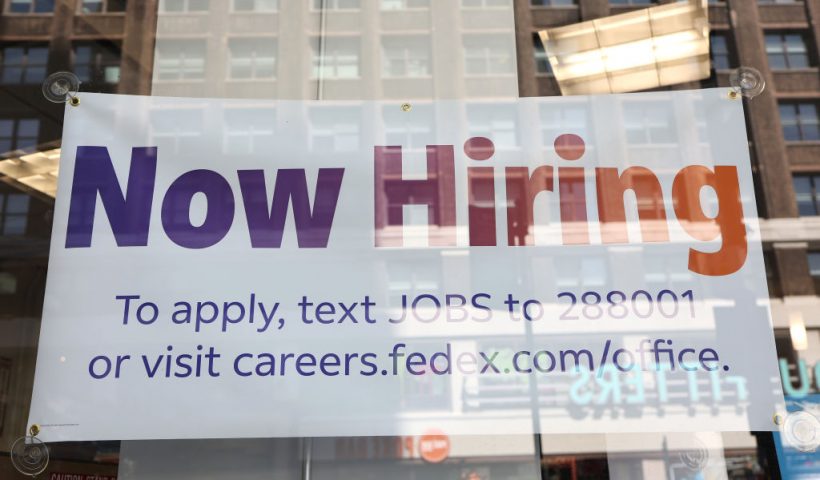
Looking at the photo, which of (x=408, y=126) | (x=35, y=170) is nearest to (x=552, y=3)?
(x=408, y=126)

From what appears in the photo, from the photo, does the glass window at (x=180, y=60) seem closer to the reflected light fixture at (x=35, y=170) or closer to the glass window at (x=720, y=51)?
the reflected light fixture at (x=35, y=170)

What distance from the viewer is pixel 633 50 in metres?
3.30

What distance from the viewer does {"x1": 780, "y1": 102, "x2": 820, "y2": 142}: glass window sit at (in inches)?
124

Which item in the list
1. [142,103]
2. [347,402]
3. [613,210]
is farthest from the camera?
[142,103]

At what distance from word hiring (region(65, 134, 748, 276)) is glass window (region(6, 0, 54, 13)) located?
93 centimetres

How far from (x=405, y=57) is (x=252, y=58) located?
27.4 inches

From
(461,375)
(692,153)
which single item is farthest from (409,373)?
(692,153)

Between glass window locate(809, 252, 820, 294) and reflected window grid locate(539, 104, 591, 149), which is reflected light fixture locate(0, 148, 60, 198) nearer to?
reflected window grid locate(539, 104, 591, 149)

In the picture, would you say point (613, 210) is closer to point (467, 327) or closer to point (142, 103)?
point (467, 327)

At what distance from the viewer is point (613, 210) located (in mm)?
3021

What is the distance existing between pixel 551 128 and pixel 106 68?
6.63 ft

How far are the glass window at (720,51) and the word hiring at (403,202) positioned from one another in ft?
1.75

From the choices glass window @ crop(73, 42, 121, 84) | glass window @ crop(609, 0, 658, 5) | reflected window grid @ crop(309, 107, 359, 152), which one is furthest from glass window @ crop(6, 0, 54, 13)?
glass window @ crop(609, 0, 658, 5)

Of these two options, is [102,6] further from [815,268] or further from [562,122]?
[815,268]
